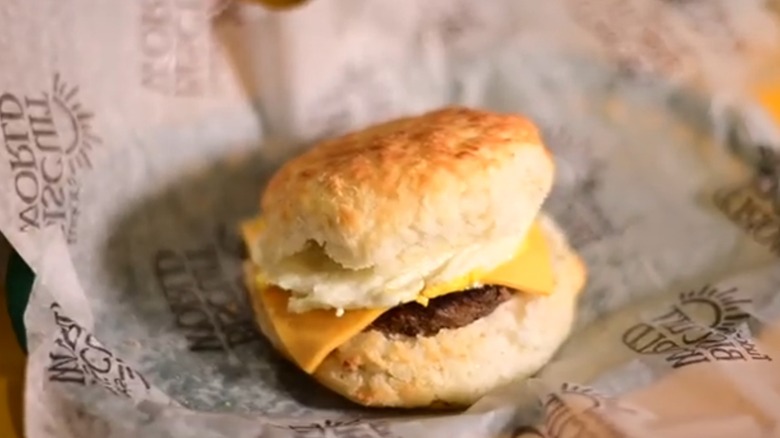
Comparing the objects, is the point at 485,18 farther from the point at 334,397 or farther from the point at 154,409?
the point at 154,409

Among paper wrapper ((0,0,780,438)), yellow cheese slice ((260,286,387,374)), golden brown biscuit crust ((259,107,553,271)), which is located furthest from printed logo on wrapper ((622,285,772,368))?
yellow cheese slice ((260,286,387,374))

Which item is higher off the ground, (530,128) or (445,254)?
(530,128)

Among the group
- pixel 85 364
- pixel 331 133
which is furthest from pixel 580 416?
pixel 331 133

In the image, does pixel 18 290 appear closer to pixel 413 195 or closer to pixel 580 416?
pixel 413 195

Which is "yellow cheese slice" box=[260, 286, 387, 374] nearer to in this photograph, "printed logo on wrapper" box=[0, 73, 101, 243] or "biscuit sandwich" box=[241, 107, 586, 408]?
"biscuit sandwich" box=[241, 107, 586, 408]

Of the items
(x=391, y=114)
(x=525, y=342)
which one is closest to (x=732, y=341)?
(x=525, y=342)

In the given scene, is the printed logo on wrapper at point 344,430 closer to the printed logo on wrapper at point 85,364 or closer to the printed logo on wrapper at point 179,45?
the printed logo on wrapper at point 85,364
